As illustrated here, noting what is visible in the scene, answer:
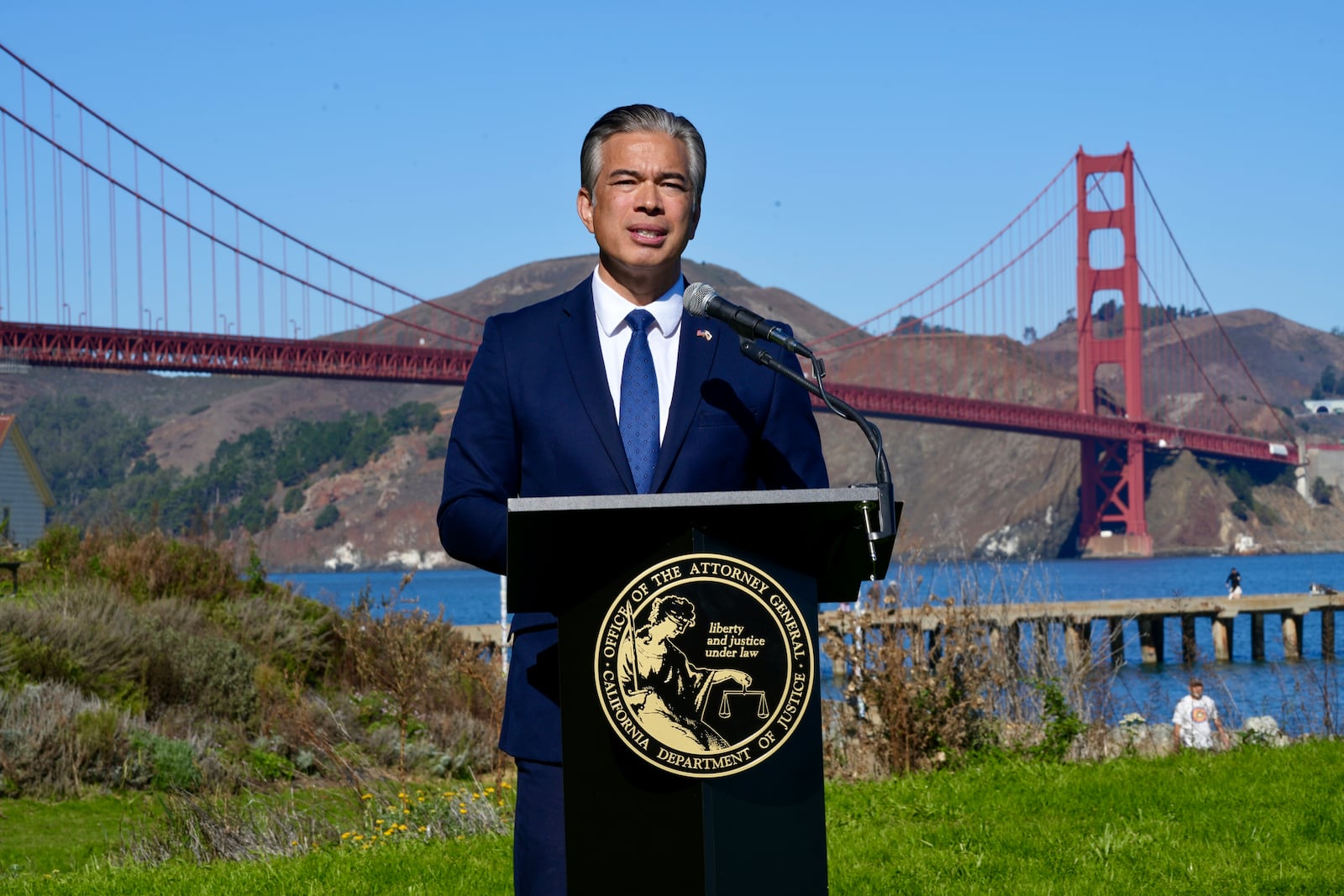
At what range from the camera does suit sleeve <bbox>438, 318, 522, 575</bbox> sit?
268 centimetres

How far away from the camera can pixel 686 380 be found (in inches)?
111

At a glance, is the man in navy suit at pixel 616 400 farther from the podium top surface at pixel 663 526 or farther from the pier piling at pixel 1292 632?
the pier piling at pixel 1292 632

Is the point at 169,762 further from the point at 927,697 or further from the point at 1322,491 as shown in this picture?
the point at 1322,491

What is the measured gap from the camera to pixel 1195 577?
75188mm

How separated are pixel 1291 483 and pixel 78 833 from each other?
105 m

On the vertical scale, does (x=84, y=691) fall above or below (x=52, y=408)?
below

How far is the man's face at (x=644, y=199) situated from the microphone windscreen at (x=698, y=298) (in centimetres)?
13

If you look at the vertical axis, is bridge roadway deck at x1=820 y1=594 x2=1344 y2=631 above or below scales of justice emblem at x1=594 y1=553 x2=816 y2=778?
below

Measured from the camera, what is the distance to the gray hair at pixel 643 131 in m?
2.87

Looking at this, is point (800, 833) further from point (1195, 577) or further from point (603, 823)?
point (1195, 577)

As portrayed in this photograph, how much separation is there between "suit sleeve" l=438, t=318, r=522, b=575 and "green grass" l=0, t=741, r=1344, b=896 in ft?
9.63

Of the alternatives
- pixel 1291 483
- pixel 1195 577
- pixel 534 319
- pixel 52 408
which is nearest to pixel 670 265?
pixel 534 319

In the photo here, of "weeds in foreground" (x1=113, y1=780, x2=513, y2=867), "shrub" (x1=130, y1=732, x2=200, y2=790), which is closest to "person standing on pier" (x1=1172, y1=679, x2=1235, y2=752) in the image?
"weeds in foreground" (x1=113, y1=780, x2=513, y2=867)

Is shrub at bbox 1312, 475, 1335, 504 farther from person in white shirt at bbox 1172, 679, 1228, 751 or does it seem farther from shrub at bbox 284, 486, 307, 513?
person in white shirt at bbox 1172, 679, 1228, 751
